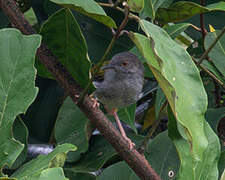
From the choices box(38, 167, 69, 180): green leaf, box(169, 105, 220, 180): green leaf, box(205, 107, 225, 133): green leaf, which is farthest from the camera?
box(205, 107, 225, 133): green leaf

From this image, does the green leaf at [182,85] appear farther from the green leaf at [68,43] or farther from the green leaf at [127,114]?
the green leaf at [127,114]

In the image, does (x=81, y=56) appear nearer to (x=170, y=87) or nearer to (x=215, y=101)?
(x=170, y=87)

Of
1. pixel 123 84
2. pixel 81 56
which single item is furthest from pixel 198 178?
pixel 123 84

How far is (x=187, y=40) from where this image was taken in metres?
2.96

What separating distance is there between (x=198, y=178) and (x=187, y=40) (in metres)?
1.63

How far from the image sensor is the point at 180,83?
121 centimetres

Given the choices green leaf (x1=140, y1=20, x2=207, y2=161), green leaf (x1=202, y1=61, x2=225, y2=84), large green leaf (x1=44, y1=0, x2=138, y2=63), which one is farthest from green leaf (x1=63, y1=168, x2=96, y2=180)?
green leaf (x1=140, y1=20, x2=207, y2=161)

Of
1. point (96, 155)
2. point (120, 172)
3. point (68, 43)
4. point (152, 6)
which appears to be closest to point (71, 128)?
point (96, 155)

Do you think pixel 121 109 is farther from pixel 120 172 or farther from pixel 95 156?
pixel 120 172

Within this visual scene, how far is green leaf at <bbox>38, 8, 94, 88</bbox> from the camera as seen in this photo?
165 cm

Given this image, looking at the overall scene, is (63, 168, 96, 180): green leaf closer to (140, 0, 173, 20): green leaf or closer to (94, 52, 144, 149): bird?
(94, 52, 144, 149): bird

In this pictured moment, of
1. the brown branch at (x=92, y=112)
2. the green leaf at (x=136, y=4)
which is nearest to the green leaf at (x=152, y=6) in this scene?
the green leaf at (x=136, y=4)

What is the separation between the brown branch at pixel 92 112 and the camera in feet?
5.18

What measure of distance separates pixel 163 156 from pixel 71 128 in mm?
470
